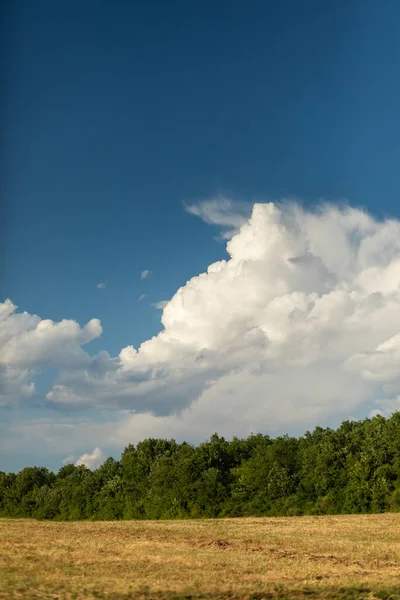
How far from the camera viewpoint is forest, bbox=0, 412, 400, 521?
80625 mm

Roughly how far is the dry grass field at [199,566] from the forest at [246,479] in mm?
39318

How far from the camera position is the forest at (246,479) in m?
80.6

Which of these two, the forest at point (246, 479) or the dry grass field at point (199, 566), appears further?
the forest at point (246, 479)

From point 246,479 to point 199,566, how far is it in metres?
69.0

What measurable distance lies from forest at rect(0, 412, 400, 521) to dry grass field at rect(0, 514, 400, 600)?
129ft

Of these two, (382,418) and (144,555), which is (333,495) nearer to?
(382,418)

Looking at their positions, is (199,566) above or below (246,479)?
below

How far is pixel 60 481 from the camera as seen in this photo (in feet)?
437

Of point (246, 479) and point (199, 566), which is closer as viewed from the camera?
point (199, 566)

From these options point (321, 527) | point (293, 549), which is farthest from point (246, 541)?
point (321, 527)

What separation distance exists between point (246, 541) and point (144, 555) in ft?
34.2

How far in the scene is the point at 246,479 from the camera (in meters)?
92.4

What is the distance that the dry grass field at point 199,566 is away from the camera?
20375 millimetres

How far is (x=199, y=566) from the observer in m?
25.9
